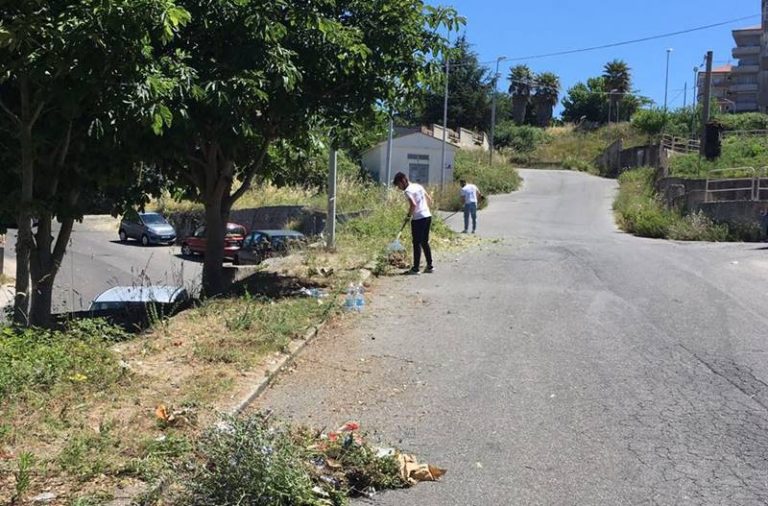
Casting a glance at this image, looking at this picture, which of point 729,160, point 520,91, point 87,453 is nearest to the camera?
point 87,453

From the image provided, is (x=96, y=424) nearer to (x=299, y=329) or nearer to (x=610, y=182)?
(x=299, y=329)

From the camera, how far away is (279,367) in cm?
630

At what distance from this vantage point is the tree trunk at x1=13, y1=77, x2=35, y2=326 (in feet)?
25.2

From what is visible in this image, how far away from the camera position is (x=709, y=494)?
4.20 meters

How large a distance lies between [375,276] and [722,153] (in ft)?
114

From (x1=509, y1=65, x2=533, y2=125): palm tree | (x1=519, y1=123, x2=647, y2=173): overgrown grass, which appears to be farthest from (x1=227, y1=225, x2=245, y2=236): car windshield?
(x1=509, y1=65, x2=533, y2=125): palm tree

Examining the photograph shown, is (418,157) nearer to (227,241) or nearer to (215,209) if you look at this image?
(227,241)

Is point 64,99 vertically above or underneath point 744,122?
underneath

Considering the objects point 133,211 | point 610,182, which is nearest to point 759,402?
point 133,211

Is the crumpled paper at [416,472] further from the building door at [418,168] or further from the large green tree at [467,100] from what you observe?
the large green tree at [467,100]

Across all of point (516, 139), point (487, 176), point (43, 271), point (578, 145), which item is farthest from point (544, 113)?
point (43, 271)

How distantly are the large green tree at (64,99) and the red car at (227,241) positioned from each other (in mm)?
18302

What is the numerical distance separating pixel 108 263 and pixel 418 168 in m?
23.4

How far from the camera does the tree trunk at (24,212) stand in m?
7.67
